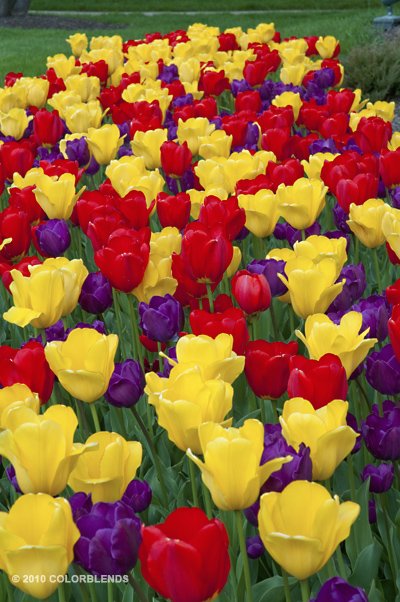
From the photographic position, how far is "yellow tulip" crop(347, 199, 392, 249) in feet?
9.80

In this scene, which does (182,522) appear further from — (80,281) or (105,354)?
(80,281)

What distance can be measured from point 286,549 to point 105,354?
0.72 m

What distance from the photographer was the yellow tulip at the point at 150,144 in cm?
430

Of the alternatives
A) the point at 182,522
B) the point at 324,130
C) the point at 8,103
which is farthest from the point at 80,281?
the point at 8,103

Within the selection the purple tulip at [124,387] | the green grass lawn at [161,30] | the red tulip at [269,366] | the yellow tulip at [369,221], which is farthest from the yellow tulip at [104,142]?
the green grass lawn at [161,30]

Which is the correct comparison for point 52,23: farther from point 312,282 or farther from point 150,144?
point 312,282

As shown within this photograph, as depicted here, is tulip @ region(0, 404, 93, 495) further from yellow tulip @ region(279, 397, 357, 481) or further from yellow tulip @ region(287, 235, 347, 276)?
yellow tulip @ region(287, 235, 347, 276)

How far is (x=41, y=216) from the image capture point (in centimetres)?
364

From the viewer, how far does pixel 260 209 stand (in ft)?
10.2

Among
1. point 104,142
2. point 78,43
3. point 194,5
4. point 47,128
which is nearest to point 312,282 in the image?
point 104,142

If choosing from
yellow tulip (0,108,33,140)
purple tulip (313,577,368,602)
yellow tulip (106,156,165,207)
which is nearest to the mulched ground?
yellow tulip (0,108,33,140)

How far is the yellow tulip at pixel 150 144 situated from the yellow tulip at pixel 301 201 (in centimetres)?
123

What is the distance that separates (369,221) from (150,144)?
5.24 feet

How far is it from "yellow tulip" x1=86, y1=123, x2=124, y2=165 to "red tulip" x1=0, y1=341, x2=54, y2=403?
241cm
